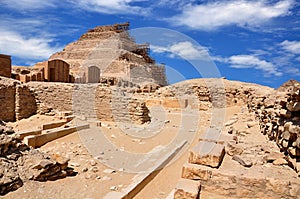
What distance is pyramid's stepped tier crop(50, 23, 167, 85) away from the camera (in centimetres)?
3702

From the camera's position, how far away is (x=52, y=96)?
13.3m

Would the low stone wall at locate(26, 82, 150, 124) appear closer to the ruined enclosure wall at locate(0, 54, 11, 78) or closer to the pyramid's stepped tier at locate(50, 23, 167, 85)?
the ruined enclosure wall at locate(0, 54, 11, 78)

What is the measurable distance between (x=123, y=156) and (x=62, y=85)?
303 inches

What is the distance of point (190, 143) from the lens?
864cm

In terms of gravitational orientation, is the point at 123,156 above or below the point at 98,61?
below

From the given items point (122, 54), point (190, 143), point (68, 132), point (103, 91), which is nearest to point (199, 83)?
point (103, 91)

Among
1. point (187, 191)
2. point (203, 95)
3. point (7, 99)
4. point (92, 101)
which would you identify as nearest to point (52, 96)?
point (7, 99)

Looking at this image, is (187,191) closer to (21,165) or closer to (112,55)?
(21,165)

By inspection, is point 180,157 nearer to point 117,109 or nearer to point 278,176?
point 278,176

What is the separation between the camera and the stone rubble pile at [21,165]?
4547mm

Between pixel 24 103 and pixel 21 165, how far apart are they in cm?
898

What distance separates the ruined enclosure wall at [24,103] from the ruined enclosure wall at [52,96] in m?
0.24

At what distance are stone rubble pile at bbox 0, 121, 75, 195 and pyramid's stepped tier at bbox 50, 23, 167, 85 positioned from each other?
94.2 feet

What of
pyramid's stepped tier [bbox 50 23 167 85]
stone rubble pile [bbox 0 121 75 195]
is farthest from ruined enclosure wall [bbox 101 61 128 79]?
stone rubble pile [bbox 0 121 75 195]
